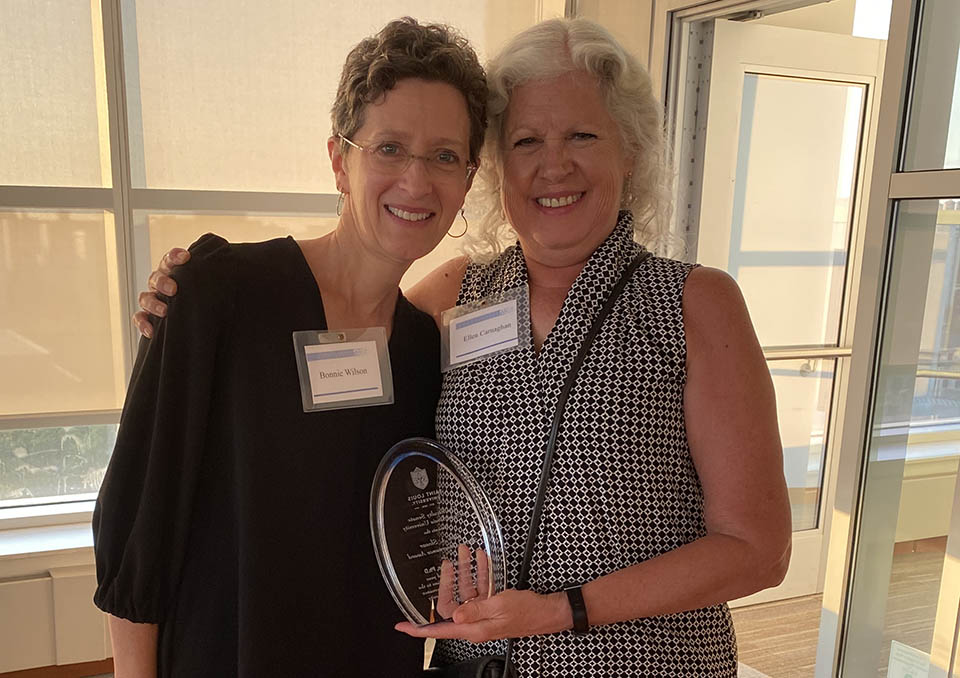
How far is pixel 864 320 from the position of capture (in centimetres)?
227

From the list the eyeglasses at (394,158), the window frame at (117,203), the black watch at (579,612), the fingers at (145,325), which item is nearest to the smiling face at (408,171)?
the eyeglasses at (394,158)

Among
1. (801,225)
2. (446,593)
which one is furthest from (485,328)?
(801,225)

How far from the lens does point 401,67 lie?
3.89 ft

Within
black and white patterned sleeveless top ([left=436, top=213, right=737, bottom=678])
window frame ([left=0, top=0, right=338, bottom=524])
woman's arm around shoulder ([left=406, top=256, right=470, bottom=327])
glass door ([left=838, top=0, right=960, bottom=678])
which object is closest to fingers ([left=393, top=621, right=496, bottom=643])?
black and white patterned sleeveless top ([left=436, top=213, right=737, bottom=678])

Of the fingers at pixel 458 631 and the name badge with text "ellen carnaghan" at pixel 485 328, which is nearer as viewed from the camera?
the fingers at pixel 458 631

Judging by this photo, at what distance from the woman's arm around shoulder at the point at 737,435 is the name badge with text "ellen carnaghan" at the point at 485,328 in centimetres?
29

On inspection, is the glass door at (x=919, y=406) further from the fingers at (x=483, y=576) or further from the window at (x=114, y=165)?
the window at (x=114, y=165)

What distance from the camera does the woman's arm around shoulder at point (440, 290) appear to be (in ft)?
4.95

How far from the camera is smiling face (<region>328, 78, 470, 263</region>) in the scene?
120 cm

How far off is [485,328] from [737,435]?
18.1 inches

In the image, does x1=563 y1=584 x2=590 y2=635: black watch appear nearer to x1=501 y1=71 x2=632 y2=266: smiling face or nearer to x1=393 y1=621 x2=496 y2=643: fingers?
x1=393 y1=621 x2=496 y2=643: fingers

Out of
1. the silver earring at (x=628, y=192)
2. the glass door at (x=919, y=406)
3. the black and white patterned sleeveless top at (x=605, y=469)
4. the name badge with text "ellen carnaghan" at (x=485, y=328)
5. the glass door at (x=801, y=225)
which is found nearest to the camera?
the black and white patterned sleeveless top at (x=605, y=469)

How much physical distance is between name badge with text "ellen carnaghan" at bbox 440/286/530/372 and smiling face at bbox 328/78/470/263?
0.60ft

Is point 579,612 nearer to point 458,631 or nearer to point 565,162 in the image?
point 458,631
